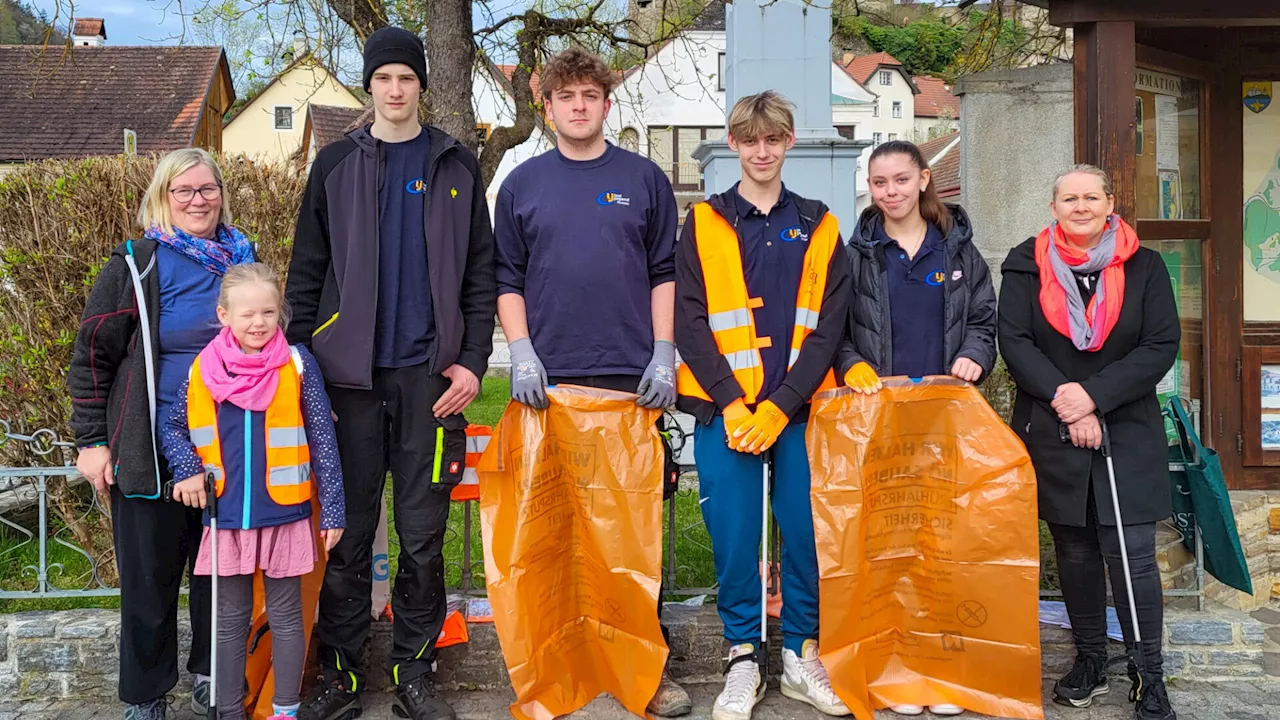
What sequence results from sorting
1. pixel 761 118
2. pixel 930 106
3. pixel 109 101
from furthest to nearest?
pixel 930 106
pixel 109 101
pixel 761 118

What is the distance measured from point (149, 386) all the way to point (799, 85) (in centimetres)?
582

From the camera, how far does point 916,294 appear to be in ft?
11.7

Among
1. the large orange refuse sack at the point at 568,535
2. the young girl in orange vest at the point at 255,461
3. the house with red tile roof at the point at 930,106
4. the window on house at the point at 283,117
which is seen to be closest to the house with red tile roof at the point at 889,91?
the house with red tile roof at the point at 930,106

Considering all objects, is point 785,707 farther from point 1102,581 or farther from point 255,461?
point 255,461

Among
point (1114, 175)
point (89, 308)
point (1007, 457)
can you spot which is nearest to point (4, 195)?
point (89, 308)

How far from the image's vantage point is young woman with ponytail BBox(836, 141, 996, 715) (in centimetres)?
355

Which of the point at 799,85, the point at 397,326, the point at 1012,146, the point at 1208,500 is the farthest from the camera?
the point at 799,85

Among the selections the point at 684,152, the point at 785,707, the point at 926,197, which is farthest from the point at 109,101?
the point at 785,707

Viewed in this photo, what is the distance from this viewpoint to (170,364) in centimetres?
324

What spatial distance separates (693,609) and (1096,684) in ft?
4.86

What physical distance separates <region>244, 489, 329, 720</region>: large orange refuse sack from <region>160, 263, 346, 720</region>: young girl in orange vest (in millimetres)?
173

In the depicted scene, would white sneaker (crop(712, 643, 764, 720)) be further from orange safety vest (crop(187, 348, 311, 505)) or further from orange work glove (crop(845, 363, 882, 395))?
orange safety vest (crop(187, 348, 311, 505))

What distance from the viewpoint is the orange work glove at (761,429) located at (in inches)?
133

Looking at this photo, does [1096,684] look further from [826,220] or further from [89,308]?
[89,308]
